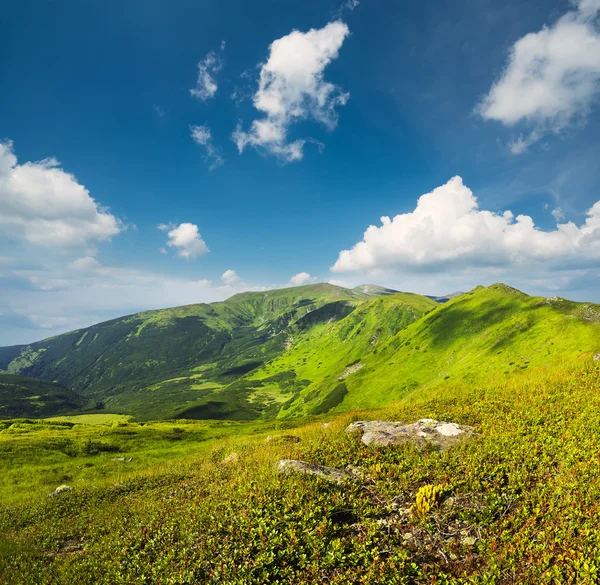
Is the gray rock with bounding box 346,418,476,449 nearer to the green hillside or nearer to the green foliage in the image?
the green foliage

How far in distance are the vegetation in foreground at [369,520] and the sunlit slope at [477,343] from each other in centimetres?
5466

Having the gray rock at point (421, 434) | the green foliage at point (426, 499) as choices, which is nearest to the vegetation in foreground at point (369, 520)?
the green foliage at point (426, 499)

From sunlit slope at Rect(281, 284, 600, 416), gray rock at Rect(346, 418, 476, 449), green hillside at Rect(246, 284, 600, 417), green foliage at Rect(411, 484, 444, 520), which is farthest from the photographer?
green hillside at Rect(246, 284, 600, 417)

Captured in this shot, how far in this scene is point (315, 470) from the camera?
13.7 metres

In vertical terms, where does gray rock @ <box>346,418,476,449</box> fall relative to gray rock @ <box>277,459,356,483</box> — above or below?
above

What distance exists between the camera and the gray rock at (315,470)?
42.9ft

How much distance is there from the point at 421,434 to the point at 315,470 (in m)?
6.62

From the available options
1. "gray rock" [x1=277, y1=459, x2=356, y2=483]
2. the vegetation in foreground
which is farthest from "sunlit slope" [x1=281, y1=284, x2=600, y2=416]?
"gray rock" [x1=277, y1=459, x2=356, y2=483]

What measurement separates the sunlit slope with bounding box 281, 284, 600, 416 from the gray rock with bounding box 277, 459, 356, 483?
5794 cm

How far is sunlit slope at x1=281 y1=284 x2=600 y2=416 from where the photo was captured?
88000 millimetres

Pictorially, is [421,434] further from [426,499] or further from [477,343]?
[477,343]

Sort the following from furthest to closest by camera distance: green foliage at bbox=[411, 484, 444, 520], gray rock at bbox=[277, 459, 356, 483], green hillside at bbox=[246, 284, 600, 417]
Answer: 1. green hillside at bbox=[246, 284, 600, 417]
2. gray rock at bbox=[277, 459, 356, 483]
3. green foliage at bbox=[411, 484, 444, 520]

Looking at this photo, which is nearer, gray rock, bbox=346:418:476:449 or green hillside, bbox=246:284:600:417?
gray rock, bbox=346:418:476:449

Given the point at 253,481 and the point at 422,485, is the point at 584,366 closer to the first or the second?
the point at 422,485
